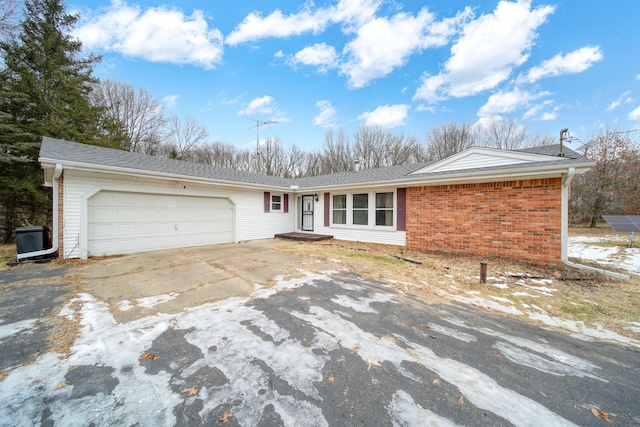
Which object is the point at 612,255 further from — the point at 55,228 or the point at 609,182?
the point at 55,228

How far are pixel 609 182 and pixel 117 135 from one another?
32425mm

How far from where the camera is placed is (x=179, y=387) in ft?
6.59

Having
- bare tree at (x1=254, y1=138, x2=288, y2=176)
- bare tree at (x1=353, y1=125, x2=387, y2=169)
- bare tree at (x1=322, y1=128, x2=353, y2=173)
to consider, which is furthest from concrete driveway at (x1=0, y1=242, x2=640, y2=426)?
bare tree at (x1=254, y1=138, x2=288, y2=176)

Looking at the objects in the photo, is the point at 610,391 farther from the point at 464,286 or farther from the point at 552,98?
the point at 552,98

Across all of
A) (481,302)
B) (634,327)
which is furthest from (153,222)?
(634,327)

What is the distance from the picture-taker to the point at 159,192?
8164mm

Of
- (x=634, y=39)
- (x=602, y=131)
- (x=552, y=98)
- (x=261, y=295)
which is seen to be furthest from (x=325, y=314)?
(x=602, y=131)

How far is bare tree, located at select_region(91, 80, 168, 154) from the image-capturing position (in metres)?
18.5

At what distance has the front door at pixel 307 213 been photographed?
39.9ft

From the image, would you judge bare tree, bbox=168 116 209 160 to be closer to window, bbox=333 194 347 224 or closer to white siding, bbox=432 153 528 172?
window, bbox=333 194 347 224

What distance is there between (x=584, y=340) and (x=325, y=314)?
3156mm

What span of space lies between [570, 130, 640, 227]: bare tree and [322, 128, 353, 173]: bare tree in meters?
17.1

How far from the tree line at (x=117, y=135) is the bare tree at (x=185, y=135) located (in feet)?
0.27

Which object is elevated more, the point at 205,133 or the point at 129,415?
the point at 205,133
